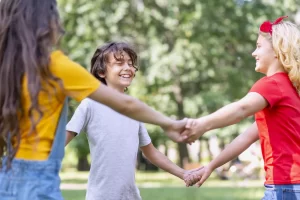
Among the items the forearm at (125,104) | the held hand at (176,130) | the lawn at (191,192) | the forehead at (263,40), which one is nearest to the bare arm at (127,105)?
the forearm at (125,104)

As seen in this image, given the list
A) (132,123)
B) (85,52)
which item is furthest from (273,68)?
(85,52)

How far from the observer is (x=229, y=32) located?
91.9 ft

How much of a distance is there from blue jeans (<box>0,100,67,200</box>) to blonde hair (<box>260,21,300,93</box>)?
1.69 metres

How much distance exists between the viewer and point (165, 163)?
5.75 metres

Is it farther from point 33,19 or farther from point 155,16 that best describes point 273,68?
point 155,16

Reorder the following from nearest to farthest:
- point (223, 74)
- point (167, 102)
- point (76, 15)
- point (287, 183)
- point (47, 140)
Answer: point (47, 140), point (287, 183), point (76, 15), point (223, 74), point (167, 102)

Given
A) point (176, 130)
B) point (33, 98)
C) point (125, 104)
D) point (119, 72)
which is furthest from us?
point (119, 72)

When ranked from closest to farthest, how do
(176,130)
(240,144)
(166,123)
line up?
(166,123)
(176,130)
(240,144)

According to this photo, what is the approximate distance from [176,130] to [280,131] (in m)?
0.68

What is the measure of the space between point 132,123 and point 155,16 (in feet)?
76.8

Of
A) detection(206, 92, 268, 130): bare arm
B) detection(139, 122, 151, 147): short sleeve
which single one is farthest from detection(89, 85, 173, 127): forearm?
detection(139, 122, 151, 147): short sleeve

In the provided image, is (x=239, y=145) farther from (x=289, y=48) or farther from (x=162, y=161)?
(x=289, y=48)

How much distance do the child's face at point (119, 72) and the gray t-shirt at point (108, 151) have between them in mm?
293

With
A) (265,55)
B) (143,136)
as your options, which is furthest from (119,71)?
(265,55)
